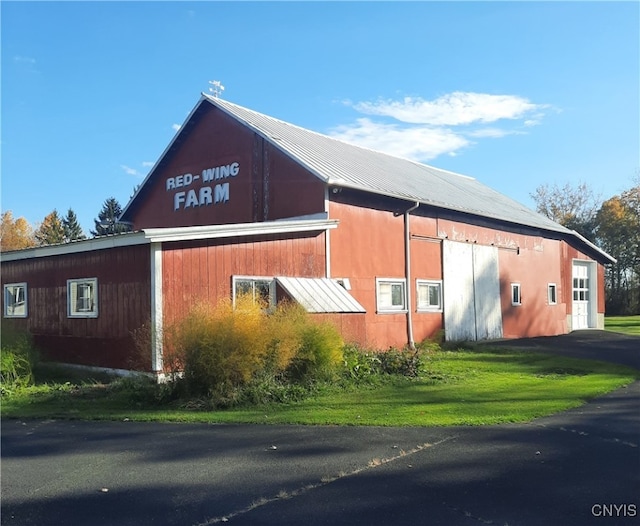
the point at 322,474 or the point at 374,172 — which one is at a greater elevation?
the point at 374,172

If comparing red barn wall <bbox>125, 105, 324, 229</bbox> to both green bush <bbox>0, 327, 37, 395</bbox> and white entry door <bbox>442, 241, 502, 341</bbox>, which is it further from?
green bush <bbox>0, 327, 37, 395</bbox>

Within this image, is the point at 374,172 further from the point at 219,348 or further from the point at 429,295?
the point at 219,348

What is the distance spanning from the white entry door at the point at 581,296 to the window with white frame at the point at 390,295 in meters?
14.0

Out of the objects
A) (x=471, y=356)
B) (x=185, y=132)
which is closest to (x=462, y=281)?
(x=471, y=356)

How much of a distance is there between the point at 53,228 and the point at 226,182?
166ft

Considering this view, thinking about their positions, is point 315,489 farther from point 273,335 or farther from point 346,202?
point 346,202

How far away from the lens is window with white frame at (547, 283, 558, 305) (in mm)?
27880

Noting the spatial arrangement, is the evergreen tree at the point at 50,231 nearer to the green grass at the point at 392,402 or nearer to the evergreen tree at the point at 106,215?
the evergreen tree at the point at 106,215

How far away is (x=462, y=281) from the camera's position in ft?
73.5

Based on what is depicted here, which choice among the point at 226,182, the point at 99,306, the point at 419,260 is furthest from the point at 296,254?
the point at 419,260

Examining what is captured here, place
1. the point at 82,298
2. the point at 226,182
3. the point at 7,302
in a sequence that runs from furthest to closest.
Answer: the point at 226,182 → the point at 7,302 → the point at 82,298

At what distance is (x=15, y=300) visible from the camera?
17.0 metres

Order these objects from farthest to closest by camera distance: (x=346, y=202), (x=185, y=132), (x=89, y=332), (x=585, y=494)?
(x=185, y=132)
(x=346, y=202)
(x=89, y=332)
(x=585, y=494)

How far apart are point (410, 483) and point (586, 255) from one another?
28719 millimetres
